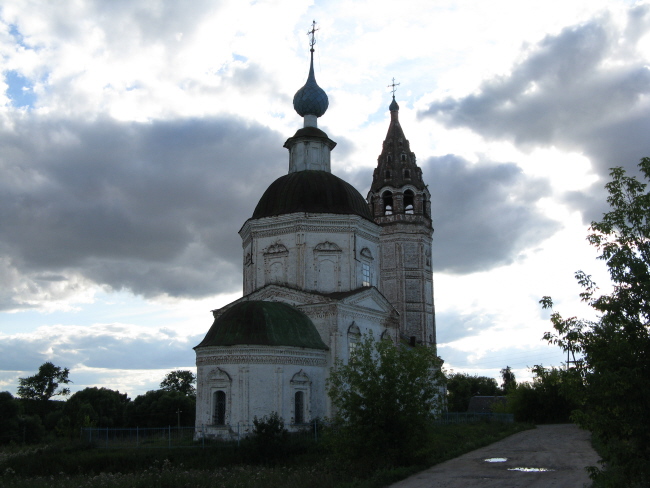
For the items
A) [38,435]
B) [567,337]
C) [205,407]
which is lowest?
[38,435]

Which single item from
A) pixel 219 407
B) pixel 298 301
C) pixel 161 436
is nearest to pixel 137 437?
pixel 161 436

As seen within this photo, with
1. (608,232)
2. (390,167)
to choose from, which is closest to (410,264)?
(390,167)

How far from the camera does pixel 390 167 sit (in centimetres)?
3900

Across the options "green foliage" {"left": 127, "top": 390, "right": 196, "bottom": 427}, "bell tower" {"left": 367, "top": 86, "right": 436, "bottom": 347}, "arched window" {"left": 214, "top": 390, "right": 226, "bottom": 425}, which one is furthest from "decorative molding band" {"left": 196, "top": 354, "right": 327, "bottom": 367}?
"green foliage" {"left": 127, "top": 390, "right": 196, "bottom": 427}

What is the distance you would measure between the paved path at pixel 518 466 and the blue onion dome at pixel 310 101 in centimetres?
1608

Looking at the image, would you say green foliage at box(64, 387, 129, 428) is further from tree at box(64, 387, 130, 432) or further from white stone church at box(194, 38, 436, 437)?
white stone church at box(194, 38, 436, 437)

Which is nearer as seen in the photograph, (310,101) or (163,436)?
(163,436)

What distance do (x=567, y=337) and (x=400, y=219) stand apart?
29.9 metres

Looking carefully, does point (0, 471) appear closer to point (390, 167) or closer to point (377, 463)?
point (377, 463)

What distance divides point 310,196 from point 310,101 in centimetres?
571

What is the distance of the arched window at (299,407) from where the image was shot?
20234 mm

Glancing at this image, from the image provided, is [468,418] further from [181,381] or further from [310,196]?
[181,381]

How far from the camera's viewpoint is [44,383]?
175 feet

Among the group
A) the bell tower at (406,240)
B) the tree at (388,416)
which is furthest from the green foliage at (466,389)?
the tree at (388,416)
